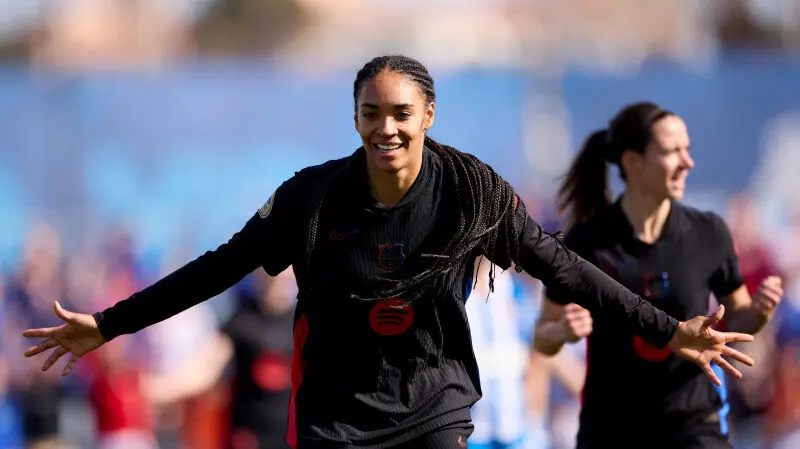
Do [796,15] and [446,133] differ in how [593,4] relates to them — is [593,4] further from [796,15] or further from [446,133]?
[446,133]

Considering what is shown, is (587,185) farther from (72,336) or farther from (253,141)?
(253,141)

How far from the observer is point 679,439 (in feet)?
21.0

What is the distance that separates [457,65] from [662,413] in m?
10.1

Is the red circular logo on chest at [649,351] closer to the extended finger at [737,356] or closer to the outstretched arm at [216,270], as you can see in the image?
the extended finger at [737,356]

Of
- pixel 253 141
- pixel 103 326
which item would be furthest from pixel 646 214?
pixel 253 141

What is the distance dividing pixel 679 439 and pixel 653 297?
0.62 meters

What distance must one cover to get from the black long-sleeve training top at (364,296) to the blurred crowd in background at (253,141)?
5.47 m

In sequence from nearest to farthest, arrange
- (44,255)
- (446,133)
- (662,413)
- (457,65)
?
(662,413) → (44,255) → (446,133) → (457,65)

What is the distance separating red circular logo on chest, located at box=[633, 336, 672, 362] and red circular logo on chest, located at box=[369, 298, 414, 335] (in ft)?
5.52

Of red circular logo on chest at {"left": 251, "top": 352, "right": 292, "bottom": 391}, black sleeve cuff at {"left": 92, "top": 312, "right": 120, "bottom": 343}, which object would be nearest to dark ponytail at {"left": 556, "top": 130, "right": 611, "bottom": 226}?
red circular logo on chest at {"left": 251, "top": 352, "right": 292, "bottom": 391}

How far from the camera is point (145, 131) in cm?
1544

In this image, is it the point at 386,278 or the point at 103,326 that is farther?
the point at 103,326

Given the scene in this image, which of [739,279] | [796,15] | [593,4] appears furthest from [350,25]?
[739,279]

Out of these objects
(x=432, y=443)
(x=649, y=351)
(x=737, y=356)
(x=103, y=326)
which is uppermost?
(x=103, y=326)
